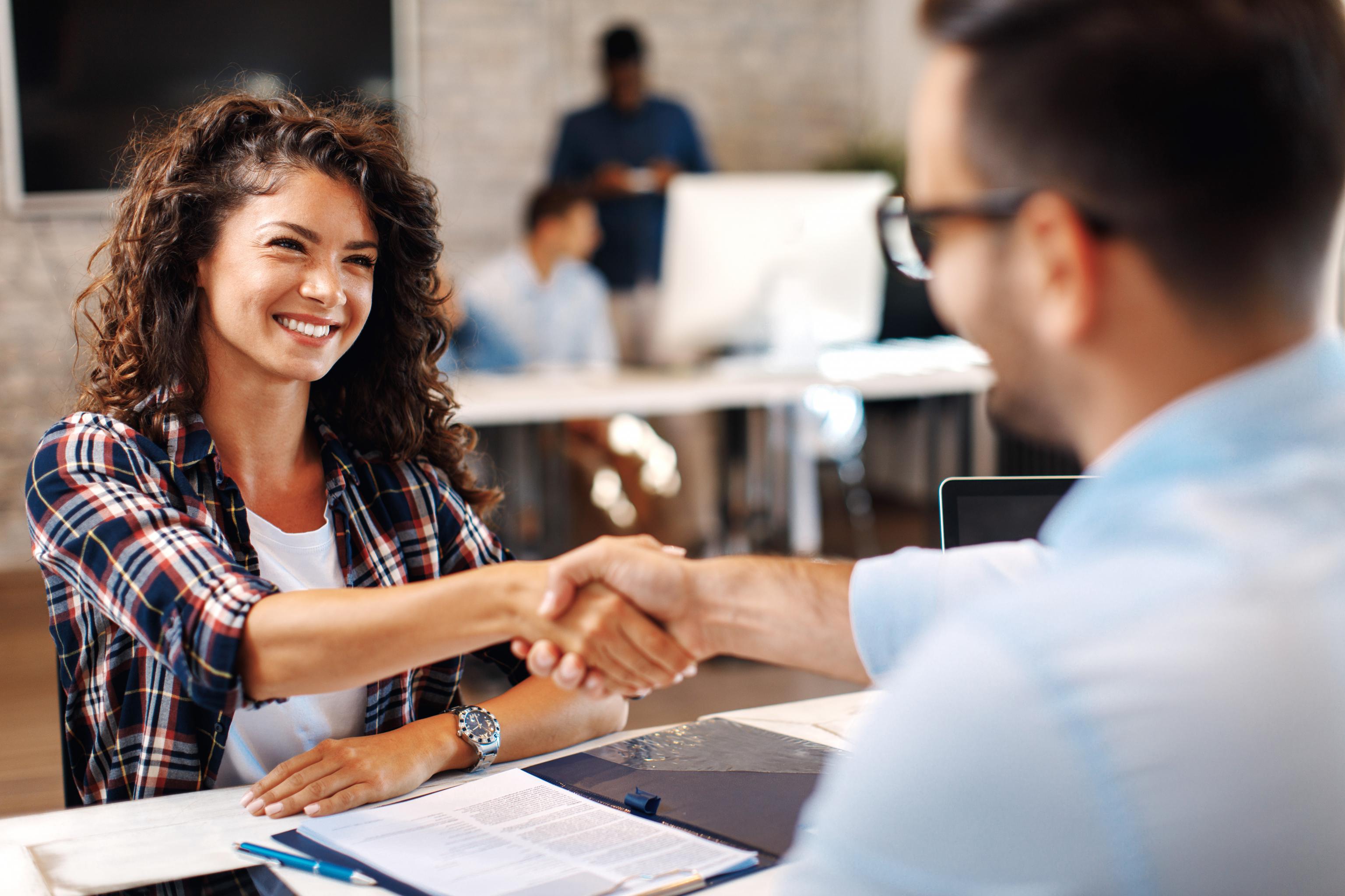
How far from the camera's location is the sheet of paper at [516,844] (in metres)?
0.85

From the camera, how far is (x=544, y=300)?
15.2 ft

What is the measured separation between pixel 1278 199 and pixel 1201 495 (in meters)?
0.15

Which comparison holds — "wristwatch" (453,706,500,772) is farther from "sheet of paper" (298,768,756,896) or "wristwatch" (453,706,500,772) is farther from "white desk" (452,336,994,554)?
"white desk" (452,336,994,554)

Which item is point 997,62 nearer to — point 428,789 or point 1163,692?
point 1163,692

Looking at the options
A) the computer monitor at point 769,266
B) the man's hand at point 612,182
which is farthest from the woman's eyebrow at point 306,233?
the man's hand at point 612,182

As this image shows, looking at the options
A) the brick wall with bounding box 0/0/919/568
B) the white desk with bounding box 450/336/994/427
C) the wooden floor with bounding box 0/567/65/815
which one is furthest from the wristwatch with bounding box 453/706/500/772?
the brick wall with bounding box 0/0/919/568

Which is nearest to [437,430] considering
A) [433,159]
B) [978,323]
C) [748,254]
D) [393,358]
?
[393,358]

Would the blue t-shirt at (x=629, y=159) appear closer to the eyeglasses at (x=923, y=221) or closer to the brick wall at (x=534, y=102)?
the brick wall at (x=534, y=102)

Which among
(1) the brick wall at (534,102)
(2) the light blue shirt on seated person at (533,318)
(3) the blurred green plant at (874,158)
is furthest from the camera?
(3) the blurred green plant at (874,158)

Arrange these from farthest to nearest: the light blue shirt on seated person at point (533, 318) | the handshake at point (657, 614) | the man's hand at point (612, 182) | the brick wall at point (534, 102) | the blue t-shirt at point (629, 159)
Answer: the blue t-shirt at point (629, 159), the man's hand at point (612, 182), the brick wall at point (534, 102), the light blue shirt on seated person at point (533, 318), the handshake at point (657, 614)

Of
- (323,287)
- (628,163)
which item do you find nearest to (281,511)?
(323,287)

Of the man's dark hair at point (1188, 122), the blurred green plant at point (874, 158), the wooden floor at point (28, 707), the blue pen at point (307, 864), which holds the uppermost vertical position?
the blurred green plant at point (874, 158)

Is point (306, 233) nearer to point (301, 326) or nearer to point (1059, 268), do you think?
point (301, 326)

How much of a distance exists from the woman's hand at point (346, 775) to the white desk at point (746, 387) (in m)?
2.26
